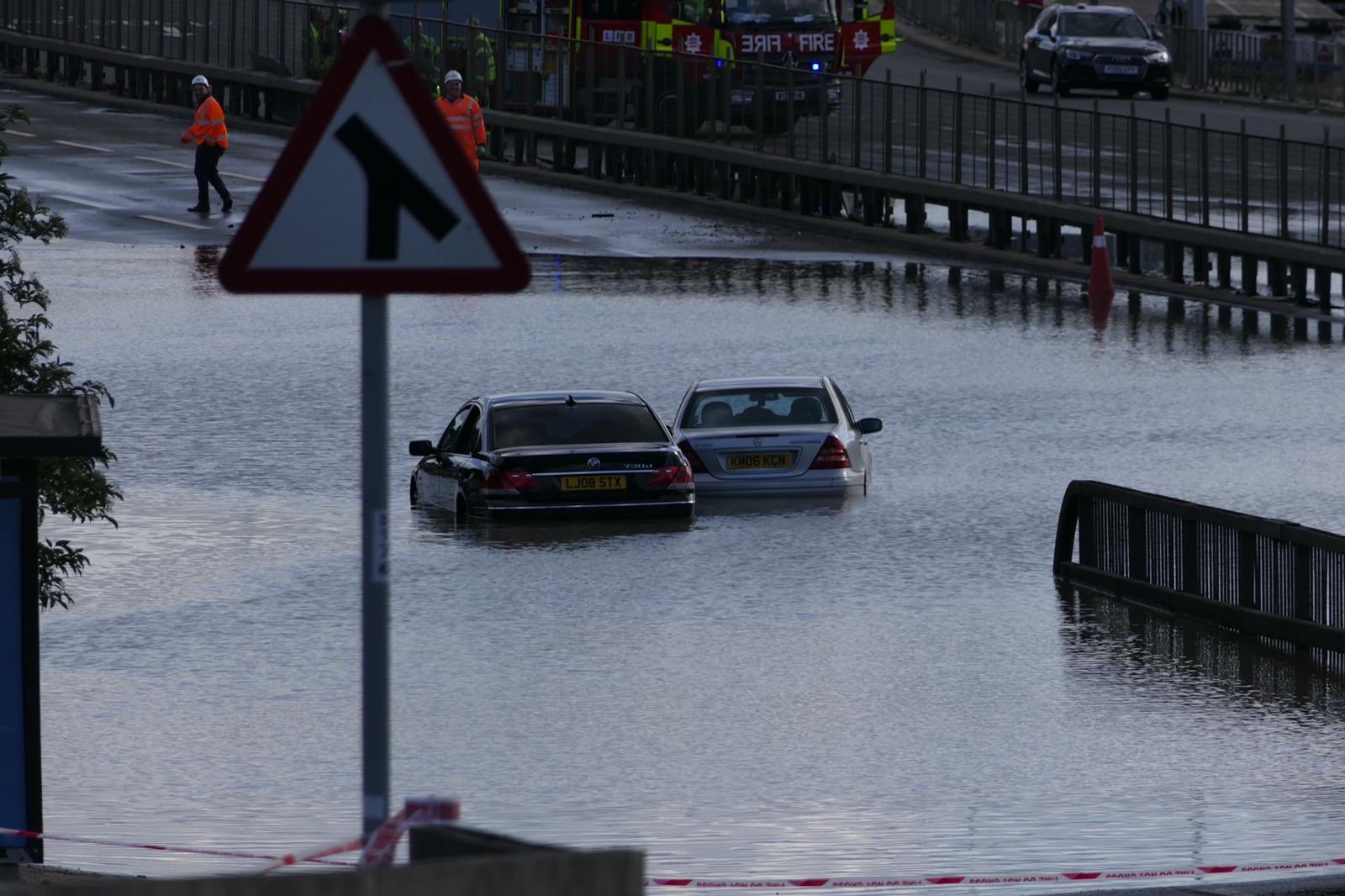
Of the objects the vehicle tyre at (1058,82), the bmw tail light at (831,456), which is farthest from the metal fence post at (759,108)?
the bmw tail light at (831,456)

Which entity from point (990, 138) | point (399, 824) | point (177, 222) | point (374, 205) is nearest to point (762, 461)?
point (990, 138)

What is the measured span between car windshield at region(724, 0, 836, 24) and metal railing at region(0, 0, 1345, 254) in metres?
3.49

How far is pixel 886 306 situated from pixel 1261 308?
4608 millimetres

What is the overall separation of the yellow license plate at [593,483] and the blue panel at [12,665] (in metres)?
11.7

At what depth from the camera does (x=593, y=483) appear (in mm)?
21141

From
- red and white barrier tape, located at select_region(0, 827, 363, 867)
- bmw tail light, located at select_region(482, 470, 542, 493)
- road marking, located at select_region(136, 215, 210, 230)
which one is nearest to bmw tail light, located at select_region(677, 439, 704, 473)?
bmw tail light, located at select_region(482, 470, 542, 493)

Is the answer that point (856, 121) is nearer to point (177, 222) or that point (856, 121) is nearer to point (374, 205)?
point (177, 222)

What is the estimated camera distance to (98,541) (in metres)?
20.2

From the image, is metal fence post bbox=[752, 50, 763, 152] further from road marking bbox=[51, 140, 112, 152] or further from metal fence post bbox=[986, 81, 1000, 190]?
road marking bbox=[51, 140, 112, 152]

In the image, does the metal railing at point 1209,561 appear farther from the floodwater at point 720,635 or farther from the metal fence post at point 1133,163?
the metal fence post at point 1133,163

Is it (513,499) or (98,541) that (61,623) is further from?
(513,499)

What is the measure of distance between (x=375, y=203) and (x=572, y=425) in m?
16.0

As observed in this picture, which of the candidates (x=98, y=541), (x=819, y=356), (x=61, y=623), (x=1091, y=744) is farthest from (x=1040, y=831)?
(x=819, y=356)

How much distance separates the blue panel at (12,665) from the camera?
31.3 feet
